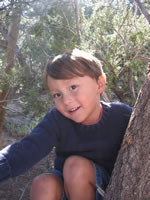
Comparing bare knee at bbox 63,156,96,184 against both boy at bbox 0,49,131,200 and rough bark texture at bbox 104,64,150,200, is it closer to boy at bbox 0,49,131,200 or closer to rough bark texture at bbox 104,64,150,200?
boy at bbox 0,49,131,200

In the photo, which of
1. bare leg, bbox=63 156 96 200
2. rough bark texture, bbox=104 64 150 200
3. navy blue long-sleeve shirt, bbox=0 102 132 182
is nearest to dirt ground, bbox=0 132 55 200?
navy blue long-sleeve shirt, bbox=0 102 132 182

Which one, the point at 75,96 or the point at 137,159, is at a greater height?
the point at 75,96

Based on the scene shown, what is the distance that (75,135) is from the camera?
5.23 ft

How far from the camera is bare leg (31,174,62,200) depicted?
141 cm

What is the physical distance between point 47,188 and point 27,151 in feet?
0.83

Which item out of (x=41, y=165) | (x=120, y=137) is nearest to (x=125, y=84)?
(x=41, y=165)

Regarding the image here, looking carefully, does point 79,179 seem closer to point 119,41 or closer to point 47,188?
point 47,188

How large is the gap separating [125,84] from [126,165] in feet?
8.12

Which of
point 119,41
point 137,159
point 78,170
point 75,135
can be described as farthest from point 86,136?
point 119,41

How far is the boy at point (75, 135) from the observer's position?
4.59 ft

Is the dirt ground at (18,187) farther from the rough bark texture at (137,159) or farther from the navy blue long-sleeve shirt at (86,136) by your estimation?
the rough bark texture at (137,159)

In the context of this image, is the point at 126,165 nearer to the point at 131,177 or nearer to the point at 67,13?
the point at 131,177

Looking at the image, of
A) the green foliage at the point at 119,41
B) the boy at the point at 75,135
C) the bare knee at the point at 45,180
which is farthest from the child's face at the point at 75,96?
the green foliage at the point at 119,41

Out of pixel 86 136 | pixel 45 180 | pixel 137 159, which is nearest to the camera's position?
pixel 137 159
